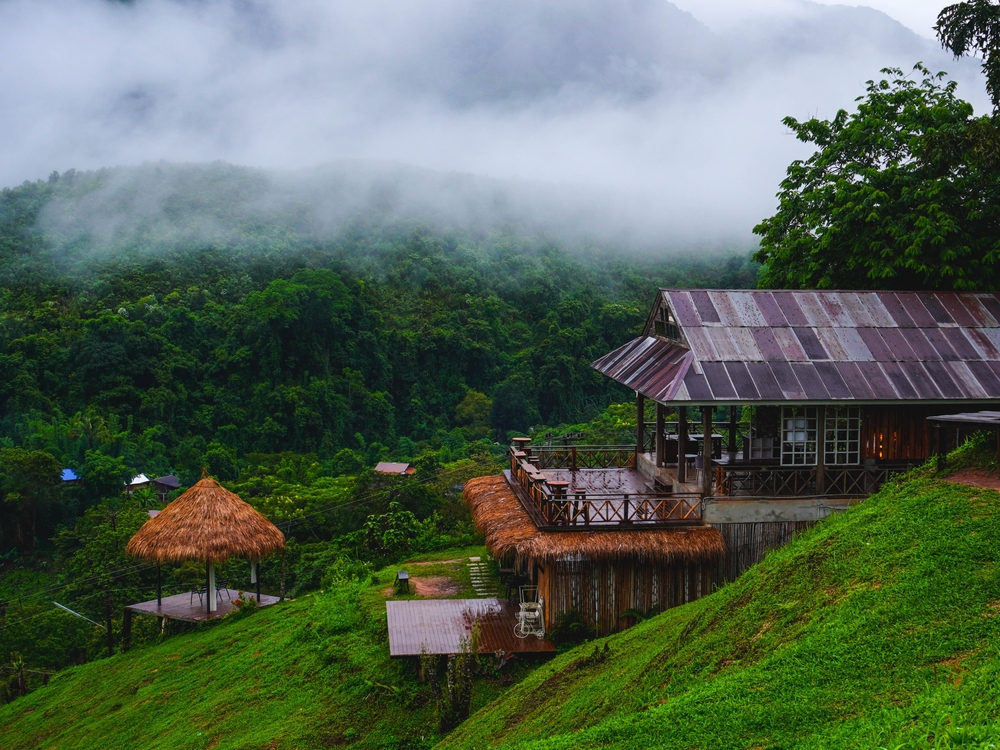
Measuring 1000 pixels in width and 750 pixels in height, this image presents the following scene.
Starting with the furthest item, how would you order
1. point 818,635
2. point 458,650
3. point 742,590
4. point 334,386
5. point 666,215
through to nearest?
1. point 666,215
2. point 334,386
3. point 458,650
4. point 742,590
5. point 818,635

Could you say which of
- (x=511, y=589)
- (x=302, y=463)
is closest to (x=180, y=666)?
(x=511, y=589)

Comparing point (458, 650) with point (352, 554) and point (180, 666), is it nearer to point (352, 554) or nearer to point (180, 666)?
point (180, 666)

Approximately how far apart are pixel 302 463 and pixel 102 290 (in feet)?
82.2

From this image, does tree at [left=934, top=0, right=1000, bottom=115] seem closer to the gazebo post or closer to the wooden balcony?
the wooden balcony

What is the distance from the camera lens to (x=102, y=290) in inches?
2235

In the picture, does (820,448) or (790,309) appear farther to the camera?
(790,309)

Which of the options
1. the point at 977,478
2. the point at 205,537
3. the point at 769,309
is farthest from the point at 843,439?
the point at 205,537

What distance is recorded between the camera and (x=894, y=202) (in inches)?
696

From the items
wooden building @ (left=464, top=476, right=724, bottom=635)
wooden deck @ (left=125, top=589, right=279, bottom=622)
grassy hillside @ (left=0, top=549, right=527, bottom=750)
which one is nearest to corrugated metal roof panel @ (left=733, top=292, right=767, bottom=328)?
wooden building @ (left=464, top=476, right=724, bottom=635)

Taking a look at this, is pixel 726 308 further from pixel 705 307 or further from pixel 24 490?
pixel 24 490

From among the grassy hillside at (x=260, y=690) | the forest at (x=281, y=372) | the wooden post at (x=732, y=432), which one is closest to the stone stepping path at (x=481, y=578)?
the grassy hillside at (x=260, y=690)

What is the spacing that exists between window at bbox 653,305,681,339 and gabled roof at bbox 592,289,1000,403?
2 cm

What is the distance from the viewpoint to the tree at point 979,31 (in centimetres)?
1581

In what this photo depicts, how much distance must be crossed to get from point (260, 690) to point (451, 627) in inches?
115
